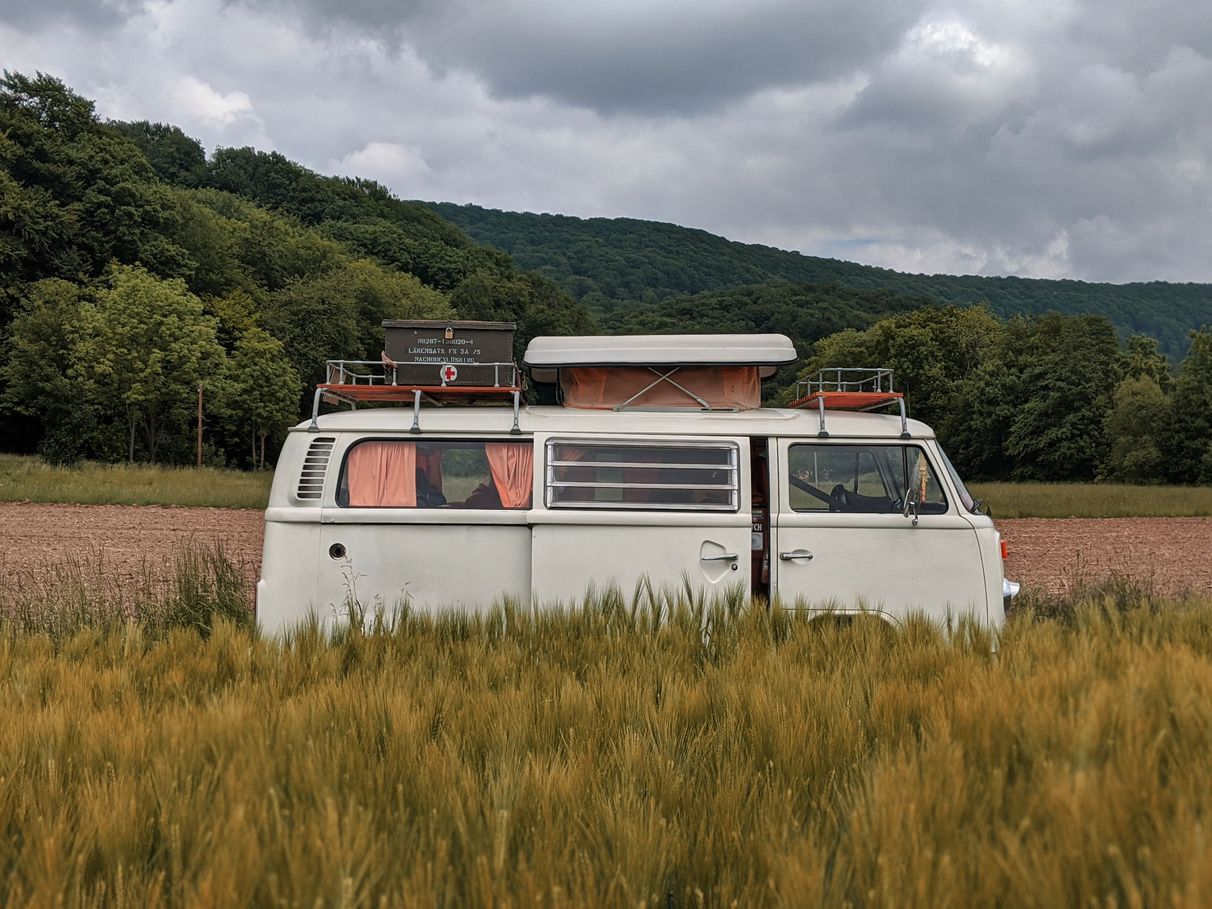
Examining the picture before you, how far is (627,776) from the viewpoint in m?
2.62

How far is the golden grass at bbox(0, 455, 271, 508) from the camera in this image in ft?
94.2

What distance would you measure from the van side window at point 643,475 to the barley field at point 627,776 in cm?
233

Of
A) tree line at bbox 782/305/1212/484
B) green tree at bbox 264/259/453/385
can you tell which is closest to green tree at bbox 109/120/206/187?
green tree at bbox 264/259/453/385

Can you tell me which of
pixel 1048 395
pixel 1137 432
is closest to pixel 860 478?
pixel 1137 432

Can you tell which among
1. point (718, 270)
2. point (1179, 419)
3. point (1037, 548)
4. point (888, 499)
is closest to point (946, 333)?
point (1179, 419)

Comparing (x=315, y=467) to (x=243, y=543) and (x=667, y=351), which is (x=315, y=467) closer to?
(x=667, y=351)

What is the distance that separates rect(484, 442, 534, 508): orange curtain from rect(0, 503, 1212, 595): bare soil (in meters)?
7.30

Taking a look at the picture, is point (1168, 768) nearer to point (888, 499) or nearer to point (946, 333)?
point (888, 499)

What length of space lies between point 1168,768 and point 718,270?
20123cm

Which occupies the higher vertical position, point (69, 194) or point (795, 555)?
point (69, 194)

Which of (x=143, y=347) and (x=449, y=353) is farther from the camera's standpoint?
(x=143, y=347)

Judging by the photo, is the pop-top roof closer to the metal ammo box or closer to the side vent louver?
the metal ammo box

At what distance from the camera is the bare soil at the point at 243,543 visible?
1474 cm

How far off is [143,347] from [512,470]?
54.0 m
